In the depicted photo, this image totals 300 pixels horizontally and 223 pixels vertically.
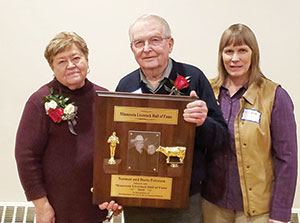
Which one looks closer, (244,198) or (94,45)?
(244,198)

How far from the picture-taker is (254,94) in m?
1.53

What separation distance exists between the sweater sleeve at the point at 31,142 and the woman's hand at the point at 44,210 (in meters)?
0.04

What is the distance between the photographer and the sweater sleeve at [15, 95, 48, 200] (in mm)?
1442

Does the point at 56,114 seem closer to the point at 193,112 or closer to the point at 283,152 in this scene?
the point at 193,112

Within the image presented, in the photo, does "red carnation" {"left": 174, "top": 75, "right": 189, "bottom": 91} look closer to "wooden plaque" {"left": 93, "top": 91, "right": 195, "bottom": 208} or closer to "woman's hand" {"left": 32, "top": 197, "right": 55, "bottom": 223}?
"wooden plaque" {"left": 93, "top": 91, "right": 195, "bottom": 208}

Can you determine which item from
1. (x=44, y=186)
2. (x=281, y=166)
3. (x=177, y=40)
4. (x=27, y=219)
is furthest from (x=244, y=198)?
(x=27, y=219)

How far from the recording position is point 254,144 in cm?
149

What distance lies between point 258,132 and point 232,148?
141 mm

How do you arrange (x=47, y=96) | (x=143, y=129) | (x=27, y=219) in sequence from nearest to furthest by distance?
(x=143, y=129)
(x=47, y=96)
(x=27, y=219)

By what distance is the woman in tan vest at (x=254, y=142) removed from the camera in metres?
1.49

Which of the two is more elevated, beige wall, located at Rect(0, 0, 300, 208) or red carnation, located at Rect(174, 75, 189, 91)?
beige wall, located at Rect(0, 0, 300, 208)

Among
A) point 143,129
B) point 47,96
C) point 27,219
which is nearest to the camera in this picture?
point 143,129

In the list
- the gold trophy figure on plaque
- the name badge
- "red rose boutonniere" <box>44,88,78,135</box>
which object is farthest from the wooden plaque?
the name badge

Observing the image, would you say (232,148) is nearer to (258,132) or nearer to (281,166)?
(258,132)
